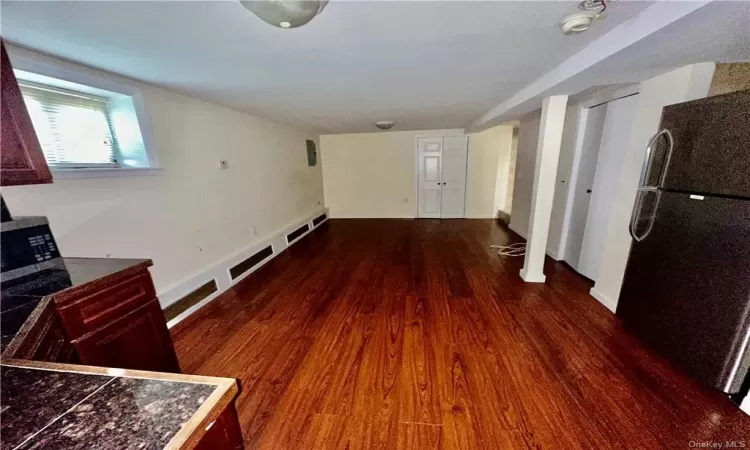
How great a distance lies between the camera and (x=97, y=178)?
6.08ft

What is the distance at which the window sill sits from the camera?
164cm

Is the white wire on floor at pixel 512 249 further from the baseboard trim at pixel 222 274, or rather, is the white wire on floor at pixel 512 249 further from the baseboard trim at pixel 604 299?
the baseboard trim at pixel 222 274

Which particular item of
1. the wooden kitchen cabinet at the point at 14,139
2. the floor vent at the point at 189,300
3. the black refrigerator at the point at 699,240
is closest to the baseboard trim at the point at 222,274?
the floor vent at the point at 189,300

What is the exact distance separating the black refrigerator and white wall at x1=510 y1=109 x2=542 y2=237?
7.52 feet

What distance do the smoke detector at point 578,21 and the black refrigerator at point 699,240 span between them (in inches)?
38.0

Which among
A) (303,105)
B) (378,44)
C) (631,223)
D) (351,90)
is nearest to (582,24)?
(378,44)

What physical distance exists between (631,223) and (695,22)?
135 cm

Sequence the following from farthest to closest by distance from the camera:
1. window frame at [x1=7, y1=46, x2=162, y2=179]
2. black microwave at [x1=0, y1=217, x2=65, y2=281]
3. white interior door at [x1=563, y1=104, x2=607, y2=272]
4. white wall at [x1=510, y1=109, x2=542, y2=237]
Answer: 1. white wall at [x1=510, y1=109, x2=542, y2=237]
2. white interior door at [x1=563, y1=104, x2=607, y2=272]
3. window frame at [x1=7, y1=46, x2=162, y2=179]
4. black microwave at [x1=0, y1=217, x2=65, y2=281]

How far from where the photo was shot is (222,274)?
2.97 m

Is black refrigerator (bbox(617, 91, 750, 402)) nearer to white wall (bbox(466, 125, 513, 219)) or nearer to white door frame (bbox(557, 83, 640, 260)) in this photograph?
white door frame (bbox(557, 83, 640, 260))

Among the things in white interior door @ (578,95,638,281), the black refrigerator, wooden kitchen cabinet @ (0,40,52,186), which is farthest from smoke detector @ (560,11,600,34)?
wooden kitchen cabinet @ (0,40,52,186)

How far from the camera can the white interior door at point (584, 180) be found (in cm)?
292

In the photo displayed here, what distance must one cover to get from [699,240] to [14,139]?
11.8 feet

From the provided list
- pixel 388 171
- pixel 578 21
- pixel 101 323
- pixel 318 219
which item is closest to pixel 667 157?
pixel 578 21
